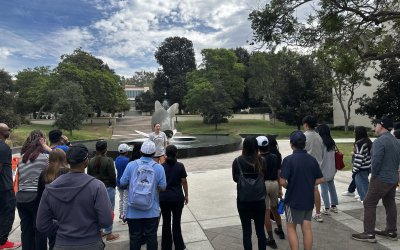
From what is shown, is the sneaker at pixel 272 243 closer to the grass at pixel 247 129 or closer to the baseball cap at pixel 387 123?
the baseball cap at pixel 387 123

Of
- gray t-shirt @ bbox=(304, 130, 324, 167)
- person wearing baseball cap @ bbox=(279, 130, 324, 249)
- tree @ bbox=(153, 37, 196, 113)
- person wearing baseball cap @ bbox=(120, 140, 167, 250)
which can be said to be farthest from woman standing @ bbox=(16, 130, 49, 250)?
tree @ bbox=(153, 37, 196, 113)

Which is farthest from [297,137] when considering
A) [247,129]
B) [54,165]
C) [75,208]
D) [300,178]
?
[247,129]

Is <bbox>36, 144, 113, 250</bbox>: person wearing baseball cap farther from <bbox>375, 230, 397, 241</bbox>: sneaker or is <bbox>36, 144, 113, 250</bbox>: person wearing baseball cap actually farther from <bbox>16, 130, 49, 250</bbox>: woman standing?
<bbox>375, 230, 397, 241</bbox>: sneaker

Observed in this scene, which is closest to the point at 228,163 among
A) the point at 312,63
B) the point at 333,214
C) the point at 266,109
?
the point at 333,214

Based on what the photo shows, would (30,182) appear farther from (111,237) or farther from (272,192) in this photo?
(272,192)

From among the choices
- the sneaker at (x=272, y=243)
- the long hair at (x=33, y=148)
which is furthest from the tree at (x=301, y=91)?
the long hair at (x=33, y=148)

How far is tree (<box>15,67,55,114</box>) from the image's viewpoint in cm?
4412

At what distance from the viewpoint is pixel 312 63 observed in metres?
32.8

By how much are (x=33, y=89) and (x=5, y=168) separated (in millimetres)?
49213

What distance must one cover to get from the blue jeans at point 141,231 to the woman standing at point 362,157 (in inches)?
181

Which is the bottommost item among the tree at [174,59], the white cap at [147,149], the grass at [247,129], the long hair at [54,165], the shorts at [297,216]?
the grass at [247,129]

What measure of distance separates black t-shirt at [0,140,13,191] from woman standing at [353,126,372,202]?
249 inches

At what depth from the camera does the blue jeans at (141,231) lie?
372cm

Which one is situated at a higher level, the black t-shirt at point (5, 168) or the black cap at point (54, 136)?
the black cap at point (54, 136)
